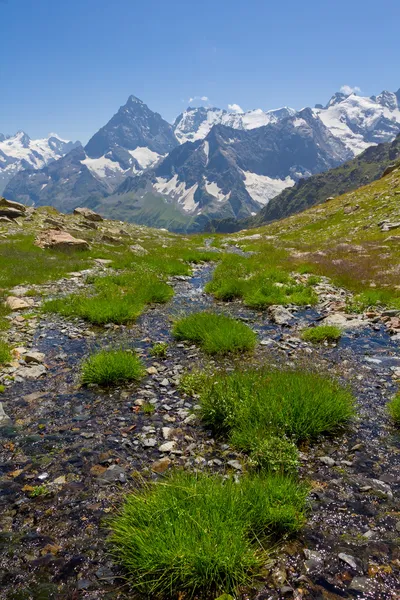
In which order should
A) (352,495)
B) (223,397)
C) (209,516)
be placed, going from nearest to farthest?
(209,516)
(352,495)
(223,397)

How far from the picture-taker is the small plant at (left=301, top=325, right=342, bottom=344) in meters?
13.7

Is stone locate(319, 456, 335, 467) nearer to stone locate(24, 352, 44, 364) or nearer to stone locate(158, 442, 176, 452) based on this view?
stone locate(158, 442, 176, 452)

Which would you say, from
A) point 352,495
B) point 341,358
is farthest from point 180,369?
point 352,495

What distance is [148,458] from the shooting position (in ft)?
23.5

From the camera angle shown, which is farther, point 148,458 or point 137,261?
point 137,261

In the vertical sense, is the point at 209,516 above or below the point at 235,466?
above

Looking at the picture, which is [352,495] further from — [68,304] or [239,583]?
[68,304]

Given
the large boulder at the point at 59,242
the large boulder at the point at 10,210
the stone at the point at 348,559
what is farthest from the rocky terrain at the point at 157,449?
the large boulder at the point at 10,210

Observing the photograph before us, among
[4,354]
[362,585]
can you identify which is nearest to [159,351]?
[4,354]

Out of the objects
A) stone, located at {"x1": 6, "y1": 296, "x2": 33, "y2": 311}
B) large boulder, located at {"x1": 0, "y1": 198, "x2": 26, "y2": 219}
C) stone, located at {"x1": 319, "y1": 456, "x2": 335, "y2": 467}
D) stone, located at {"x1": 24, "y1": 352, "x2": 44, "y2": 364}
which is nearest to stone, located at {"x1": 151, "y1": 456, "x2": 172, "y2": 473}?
stone, located at {"x1": 319, "y1": 456, "x2": 335, "y2": 467}

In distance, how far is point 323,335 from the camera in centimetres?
1377

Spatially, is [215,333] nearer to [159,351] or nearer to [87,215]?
[159,351]

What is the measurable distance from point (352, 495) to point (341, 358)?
6.55m

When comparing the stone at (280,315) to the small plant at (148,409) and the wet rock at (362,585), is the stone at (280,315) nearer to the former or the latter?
the small plant at (148,409)
